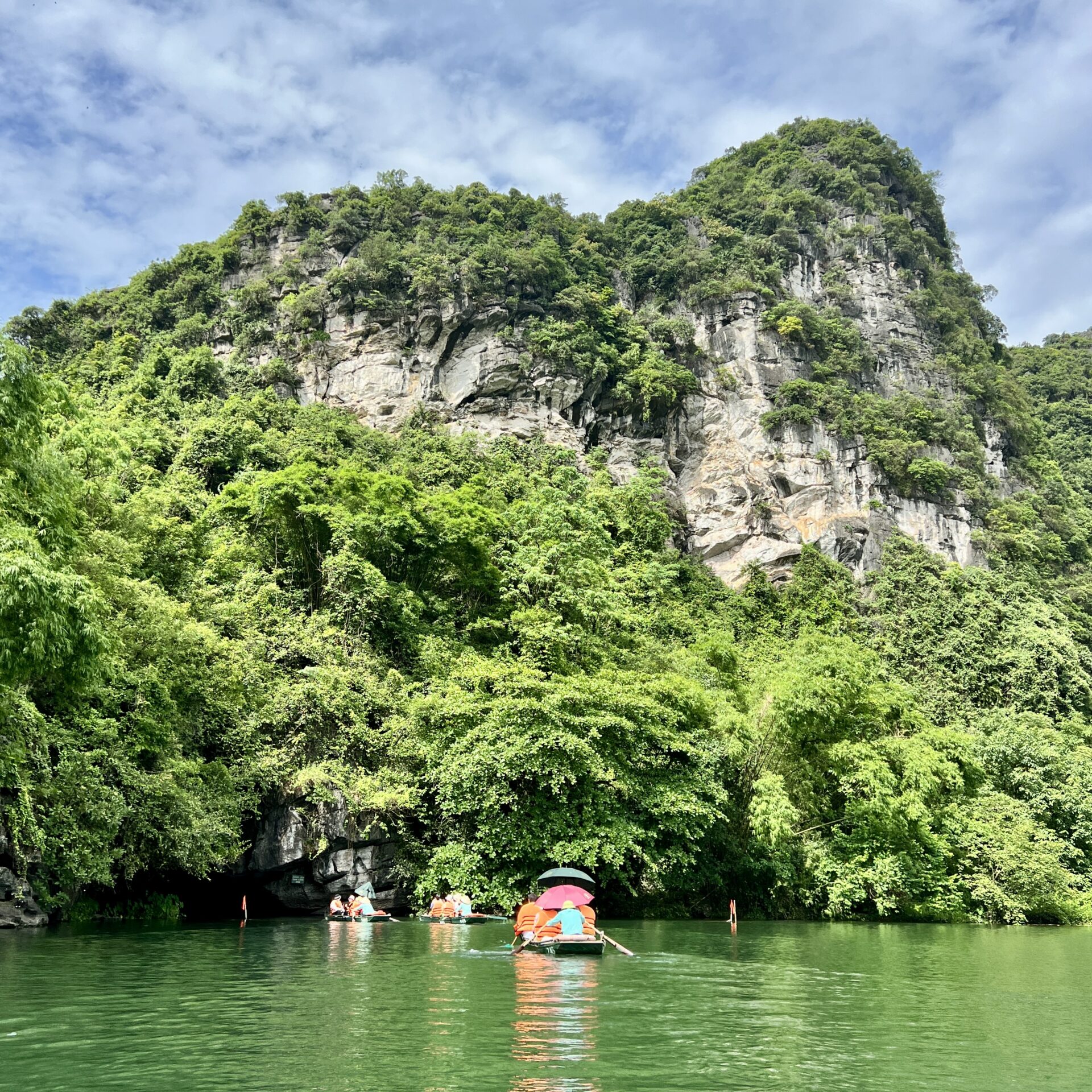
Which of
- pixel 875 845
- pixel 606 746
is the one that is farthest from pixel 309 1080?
pixel 875 845

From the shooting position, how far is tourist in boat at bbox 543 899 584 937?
1600 cm

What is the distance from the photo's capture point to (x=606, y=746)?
24.4m

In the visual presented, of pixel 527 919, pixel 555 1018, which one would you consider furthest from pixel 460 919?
pixel 555 1018

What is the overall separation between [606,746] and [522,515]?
14372 millimetres

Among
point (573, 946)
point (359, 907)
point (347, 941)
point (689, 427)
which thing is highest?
point (689, 427)

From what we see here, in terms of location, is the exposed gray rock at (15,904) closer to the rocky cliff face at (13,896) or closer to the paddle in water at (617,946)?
the rocky cliff face at (13,896)

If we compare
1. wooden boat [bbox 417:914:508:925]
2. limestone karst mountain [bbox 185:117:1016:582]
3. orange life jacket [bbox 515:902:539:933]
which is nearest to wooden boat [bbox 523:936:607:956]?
orange life jacket [bbox 515:902:539:933]

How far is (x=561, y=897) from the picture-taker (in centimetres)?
1847

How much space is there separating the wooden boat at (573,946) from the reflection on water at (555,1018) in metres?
0.26

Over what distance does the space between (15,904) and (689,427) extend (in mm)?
52050

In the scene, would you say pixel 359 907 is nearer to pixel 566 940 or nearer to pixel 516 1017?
pixel 566 940

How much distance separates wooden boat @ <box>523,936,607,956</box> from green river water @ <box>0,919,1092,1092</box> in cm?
23

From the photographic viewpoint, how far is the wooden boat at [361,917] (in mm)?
22531

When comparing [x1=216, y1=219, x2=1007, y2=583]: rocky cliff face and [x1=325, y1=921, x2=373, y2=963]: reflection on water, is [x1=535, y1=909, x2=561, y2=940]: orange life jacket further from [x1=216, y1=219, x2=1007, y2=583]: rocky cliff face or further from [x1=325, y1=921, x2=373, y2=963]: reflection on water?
[x1=216, y1=219, x2=1007, y2=583]: rocky cliff face
